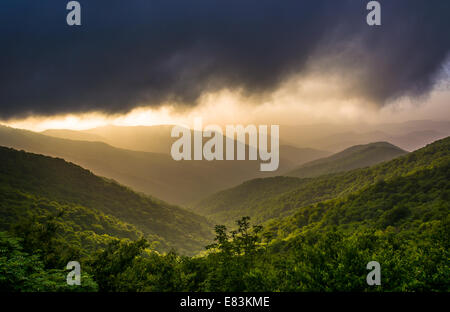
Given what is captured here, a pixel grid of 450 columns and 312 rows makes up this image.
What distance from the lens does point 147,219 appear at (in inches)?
6083

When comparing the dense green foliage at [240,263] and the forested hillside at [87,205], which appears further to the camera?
the forested hillside at [87,205]

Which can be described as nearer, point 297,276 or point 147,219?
point 297,276

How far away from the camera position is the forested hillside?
9400 centimetres

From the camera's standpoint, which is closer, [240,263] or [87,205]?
[240,263]

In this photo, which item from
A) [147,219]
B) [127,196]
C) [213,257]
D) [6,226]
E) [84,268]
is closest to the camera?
[84,268]

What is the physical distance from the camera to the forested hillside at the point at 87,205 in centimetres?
9400

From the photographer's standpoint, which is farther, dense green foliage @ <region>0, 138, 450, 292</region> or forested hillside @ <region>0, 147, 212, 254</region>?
forested hillside @ <region>0, 147, 212, 254</region>

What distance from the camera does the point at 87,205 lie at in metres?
130

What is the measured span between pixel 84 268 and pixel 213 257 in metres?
13.5

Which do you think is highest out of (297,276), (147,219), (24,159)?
(24,159)

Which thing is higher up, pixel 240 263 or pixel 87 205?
pixel 87 205
